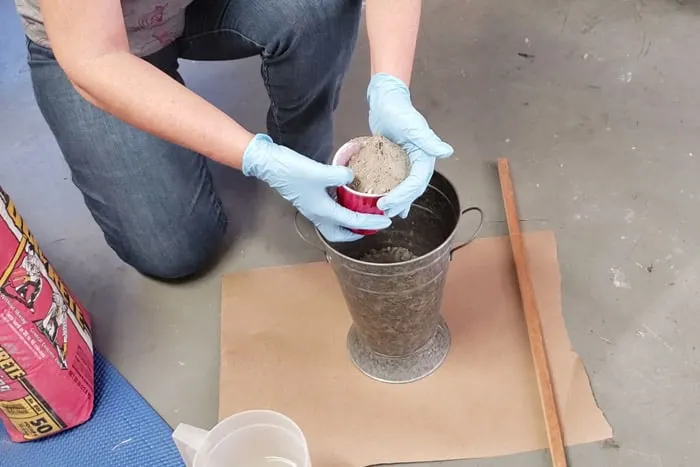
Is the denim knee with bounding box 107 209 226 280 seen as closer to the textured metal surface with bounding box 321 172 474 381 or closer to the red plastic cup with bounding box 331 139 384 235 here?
the textured metal surface with bounding box 321 172 474 381

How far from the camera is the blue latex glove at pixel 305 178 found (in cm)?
98

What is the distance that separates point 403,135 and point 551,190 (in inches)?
22.7

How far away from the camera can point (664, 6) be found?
1.91m

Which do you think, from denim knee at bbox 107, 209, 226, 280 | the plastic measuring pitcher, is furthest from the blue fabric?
denim knee at bbox 107, 209, 226, 280

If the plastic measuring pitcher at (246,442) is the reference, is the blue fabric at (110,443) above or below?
below

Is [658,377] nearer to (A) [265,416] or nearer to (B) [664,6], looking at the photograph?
(A) [265,416]

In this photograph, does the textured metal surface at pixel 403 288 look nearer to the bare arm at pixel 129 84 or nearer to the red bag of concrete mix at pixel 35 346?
the bare arm at pixel 129 84

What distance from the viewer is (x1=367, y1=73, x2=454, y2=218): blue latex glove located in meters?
0.99

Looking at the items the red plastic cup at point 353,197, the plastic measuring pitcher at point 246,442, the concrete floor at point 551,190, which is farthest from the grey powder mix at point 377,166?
the concrete floor at point 551,190

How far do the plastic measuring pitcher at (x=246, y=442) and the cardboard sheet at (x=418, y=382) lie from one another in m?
0.10

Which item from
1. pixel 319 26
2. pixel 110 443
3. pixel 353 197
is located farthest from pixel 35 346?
pixel 319 26

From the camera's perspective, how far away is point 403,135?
105cm

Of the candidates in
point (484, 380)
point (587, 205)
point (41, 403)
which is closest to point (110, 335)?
point (41, 403)

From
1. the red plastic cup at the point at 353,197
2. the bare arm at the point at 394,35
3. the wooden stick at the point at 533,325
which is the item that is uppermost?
the bare arm at the point at 394,35
